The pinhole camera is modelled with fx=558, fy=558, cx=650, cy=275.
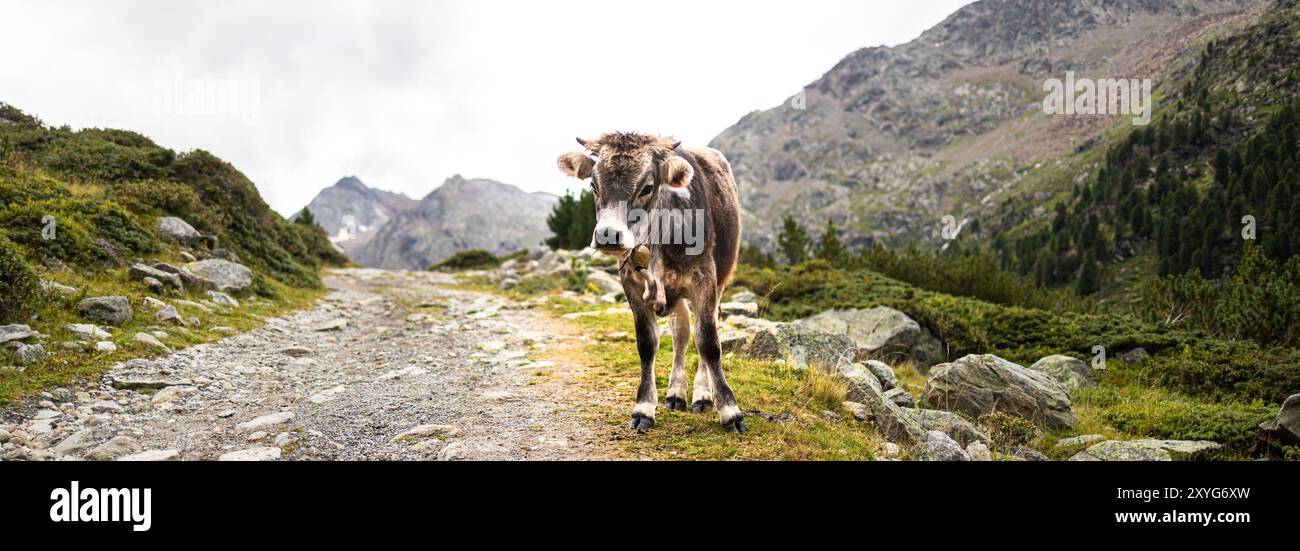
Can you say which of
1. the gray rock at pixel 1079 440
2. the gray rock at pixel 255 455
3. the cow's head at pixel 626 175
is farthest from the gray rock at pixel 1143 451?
the gray rock at pixel 255 455

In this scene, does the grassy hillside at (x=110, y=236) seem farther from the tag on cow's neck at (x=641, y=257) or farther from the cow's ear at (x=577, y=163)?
the tag on cow's neck at (x=641, y=257)

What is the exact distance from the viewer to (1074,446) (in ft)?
24.5

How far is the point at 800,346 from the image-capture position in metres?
9.78

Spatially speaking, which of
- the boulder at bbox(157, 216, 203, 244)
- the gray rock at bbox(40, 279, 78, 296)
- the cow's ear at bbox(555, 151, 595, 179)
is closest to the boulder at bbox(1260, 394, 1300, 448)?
the cow's ear at bbox(555, 151, 595, 179)

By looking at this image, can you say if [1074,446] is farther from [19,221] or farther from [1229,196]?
[1229,196]

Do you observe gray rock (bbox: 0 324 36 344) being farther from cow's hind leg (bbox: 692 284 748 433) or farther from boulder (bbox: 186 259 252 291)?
cow's hind leg (bbox: 692 284 748 433)

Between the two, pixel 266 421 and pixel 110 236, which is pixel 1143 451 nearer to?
pixel 266 421

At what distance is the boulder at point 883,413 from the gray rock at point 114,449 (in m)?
7.20

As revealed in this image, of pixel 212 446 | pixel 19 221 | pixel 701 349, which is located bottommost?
pixel 212 446

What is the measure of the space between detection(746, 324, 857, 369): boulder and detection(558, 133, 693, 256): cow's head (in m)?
4.98

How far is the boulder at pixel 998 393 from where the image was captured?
839 centimetres

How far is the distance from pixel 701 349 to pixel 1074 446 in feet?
18.5

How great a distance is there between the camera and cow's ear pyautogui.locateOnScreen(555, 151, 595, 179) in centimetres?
543
